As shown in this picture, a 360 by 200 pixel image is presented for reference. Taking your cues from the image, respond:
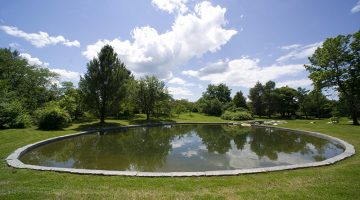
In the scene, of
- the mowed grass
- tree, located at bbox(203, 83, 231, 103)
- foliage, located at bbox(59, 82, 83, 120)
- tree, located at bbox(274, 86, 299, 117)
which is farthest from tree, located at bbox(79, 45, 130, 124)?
tree, located at bbox(203, 83, 231, 103)

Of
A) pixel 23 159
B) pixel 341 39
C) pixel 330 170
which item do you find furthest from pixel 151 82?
pixel 330 170

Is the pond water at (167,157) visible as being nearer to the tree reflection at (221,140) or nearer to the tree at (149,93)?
the tree reflection at (221,140)

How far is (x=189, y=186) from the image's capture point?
17.0ft

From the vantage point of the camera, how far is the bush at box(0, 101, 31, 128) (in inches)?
620

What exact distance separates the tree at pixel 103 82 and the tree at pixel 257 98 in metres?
28.4

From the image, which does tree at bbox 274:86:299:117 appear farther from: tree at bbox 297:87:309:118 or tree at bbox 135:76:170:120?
tree at bbox 135:76:170:120

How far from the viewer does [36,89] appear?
26922mm

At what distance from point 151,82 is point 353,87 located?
933 inches

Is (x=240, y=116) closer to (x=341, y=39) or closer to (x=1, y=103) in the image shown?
(x=341, y=39)

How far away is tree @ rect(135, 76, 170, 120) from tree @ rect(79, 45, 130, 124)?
556 cm

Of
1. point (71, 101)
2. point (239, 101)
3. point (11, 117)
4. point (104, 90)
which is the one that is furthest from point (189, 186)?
point (239, 101)

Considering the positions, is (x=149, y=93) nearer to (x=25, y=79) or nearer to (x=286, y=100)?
(x=25, y=79)

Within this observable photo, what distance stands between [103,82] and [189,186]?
20003mm

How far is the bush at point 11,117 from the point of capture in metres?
15.8
